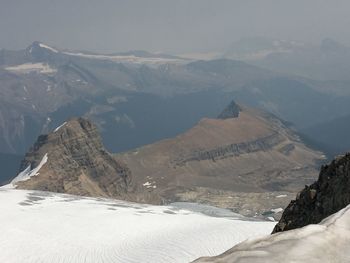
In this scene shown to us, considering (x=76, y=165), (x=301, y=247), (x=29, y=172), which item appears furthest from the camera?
(x=76, y=165)

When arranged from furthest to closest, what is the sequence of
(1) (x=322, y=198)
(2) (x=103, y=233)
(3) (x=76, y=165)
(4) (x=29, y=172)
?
1. (3) (x=76, y=165)
2. (4) (x=29, y=172)
3. (2) (x=103, y=233)
4. (1) (x=322, y=198)

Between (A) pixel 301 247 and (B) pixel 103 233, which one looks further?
(B) pixel 103 233

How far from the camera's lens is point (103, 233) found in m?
63.4

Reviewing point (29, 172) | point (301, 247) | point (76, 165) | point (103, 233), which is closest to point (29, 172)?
point (29, 172)

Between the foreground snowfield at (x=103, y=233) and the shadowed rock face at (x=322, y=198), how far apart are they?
2051 centimetres

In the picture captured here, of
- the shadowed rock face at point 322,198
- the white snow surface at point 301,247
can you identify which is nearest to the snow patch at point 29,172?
the shadowed rock face at point 322,198

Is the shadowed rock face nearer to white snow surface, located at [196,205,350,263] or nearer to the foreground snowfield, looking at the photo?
white snow surface, located at [196,205,350,263]

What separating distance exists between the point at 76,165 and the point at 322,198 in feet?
477

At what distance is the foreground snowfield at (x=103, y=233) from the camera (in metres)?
52.2

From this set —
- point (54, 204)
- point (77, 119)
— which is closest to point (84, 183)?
point (77, 119)

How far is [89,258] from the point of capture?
52.5m

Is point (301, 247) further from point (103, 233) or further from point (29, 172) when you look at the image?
point (29, 172)

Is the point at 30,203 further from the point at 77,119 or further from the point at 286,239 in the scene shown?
the point at 77,119

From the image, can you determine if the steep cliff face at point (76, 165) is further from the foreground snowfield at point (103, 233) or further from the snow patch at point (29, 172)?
Result: the foreground snowfield at point (103, 233)
